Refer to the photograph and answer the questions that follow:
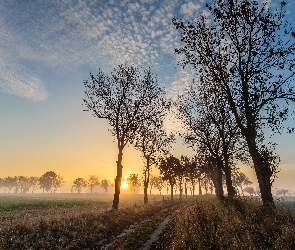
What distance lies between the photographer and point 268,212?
1262 centimetres

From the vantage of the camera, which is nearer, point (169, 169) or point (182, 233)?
point (182, 233)

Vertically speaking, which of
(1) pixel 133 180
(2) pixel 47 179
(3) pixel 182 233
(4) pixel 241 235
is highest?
(2) pixel 47 179

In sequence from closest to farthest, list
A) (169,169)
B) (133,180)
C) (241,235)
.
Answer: (241,235) → (169,169) → (133,180)

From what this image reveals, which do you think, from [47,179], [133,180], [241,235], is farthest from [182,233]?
[47,179]

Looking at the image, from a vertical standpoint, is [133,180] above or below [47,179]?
below

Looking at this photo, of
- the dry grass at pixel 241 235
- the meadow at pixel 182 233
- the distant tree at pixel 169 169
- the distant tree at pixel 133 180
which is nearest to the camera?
the dry grass at pixel 241 235

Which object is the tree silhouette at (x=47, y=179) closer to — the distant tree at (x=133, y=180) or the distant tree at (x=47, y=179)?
the distant tree at (x=47, y=179)

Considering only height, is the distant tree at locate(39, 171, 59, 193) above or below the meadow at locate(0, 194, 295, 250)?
above

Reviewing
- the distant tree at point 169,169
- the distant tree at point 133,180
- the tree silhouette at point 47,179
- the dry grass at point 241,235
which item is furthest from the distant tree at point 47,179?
the dry grass at point 241,235

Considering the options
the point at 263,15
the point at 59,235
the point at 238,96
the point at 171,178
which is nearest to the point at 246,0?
the point at 263,15

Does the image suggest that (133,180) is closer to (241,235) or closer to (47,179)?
(47,179)

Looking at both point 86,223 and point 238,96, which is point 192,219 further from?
point 238,96

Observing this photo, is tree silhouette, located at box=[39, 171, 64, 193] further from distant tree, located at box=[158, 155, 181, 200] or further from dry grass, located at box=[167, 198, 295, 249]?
dry grass, located at box=[167, 198, 295, 249]

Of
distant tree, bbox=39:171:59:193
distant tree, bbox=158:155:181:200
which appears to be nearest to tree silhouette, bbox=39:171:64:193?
distant tree, bbox=39:171:59:193
